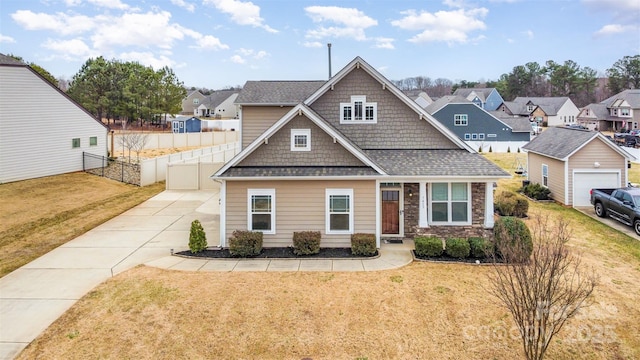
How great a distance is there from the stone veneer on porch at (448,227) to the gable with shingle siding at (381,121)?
2443 mm

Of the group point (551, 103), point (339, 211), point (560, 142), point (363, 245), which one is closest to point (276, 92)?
point (339, 211)

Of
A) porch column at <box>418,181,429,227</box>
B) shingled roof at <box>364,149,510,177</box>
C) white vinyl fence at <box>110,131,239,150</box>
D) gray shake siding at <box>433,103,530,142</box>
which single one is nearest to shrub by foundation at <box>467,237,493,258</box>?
porch column at <box>418,181,429,227</box>

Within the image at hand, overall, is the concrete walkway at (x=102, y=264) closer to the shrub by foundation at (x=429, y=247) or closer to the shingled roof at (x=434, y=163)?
the shrub by foundation at (x=429, y=247)

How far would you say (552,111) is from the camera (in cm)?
7944

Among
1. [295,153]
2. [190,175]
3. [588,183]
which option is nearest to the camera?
[295,153]

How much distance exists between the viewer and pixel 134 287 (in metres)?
11.3

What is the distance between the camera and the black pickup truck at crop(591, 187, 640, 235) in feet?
55.0

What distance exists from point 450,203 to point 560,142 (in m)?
12.2

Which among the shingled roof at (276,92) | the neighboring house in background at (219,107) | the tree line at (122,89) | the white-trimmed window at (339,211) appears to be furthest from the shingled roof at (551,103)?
the white-trimmed window at (339,211)

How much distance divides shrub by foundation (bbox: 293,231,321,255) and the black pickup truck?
1368 centimetres

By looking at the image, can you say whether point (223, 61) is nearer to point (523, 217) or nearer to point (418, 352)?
point (523, 217)

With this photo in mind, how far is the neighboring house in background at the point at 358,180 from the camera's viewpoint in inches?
574

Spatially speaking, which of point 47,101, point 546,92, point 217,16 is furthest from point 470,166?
point 546,92

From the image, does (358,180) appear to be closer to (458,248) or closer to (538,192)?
(458,248)
